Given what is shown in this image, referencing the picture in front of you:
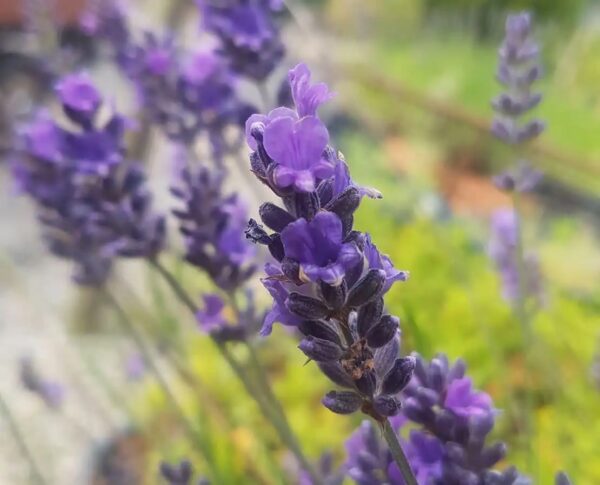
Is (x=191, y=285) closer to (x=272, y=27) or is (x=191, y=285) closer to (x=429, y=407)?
(x=272, y=27)

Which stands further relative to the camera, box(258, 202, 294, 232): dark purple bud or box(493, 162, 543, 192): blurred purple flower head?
box(493, 162, 543, 192): blurred purple flower head

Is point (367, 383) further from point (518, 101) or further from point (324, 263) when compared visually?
point (518, 101)

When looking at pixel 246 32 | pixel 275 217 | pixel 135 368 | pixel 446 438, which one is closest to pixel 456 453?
pixel 446 438

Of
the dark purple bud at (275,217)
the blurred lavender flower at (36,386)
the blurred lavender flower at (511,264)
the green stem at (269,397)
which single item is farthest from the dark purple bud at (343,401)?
the blurred lavender flower at (36,386)

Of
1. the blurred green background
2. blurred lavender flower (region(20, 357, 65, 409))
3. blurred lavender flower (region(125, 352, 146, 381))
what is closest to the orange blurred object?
the blurred green background

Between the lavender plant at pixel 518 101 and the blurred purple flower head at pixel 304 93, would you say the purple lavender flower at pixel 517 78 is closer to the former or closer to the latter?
the lavender plant at pixel 518 101

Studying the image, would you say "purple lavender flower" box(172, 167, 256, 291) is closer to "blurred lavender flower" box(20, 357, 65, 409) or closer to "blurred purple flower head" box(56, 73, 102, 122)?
"blurred purple flower head" box(56, 73, 102, 122)
